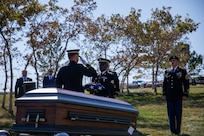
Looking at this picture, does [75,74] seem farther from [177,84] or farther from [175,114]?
[175,114]

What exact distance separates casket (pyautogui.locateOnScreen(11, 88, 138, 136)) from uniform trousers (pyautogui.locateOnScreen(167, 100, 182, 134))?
293 centimetres

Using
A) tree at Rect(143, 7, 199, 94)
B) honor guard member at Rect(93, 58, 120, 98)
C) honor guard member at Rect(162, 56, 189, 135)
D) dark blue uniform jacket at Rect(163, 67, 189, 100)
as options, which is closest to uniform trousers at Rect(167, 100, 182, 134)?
honor guard member at Rect(162, 56, 189, 135)

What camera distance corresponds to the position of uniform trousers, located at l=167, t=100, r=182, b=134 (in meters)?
7.43

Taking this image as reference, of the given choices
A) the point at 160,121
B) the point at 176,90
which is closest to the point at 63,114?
the point at 176,90

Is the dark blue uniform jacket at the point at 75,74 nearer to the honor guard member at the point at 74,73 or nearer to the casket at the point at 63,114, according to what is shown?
the honor guard member at the point at 74,73

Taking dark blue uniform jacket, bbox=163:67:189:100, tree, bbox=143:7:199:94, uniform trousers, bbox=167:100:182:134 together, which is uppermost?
tree, bbox=143:7:199:94

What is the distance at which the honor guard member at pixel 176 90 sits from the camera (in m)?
7.45

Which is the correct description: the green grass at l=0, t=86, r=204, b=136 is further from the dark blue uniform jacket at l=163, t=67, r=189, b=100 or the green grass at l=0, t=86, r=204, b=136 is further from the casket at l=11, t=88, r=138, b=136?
the casket at l=11, t=88, r=138, b=136

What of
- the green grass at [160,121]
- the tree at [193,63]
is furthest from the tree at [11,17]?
the tree at [193,63]

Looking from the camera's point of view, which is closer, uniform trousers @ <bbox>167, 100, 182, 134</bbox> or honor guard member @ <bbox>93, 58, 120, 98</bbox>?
uniform trousers @ <bbox>167, 100, 182, 134</bbox>

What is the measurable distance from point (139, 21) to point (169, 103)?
19.2m

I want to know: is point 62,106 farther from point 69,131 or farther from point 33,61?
point 33,61

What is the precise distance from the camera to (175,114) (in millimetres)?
7539

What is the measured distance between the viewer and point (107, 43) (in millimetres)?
26078
